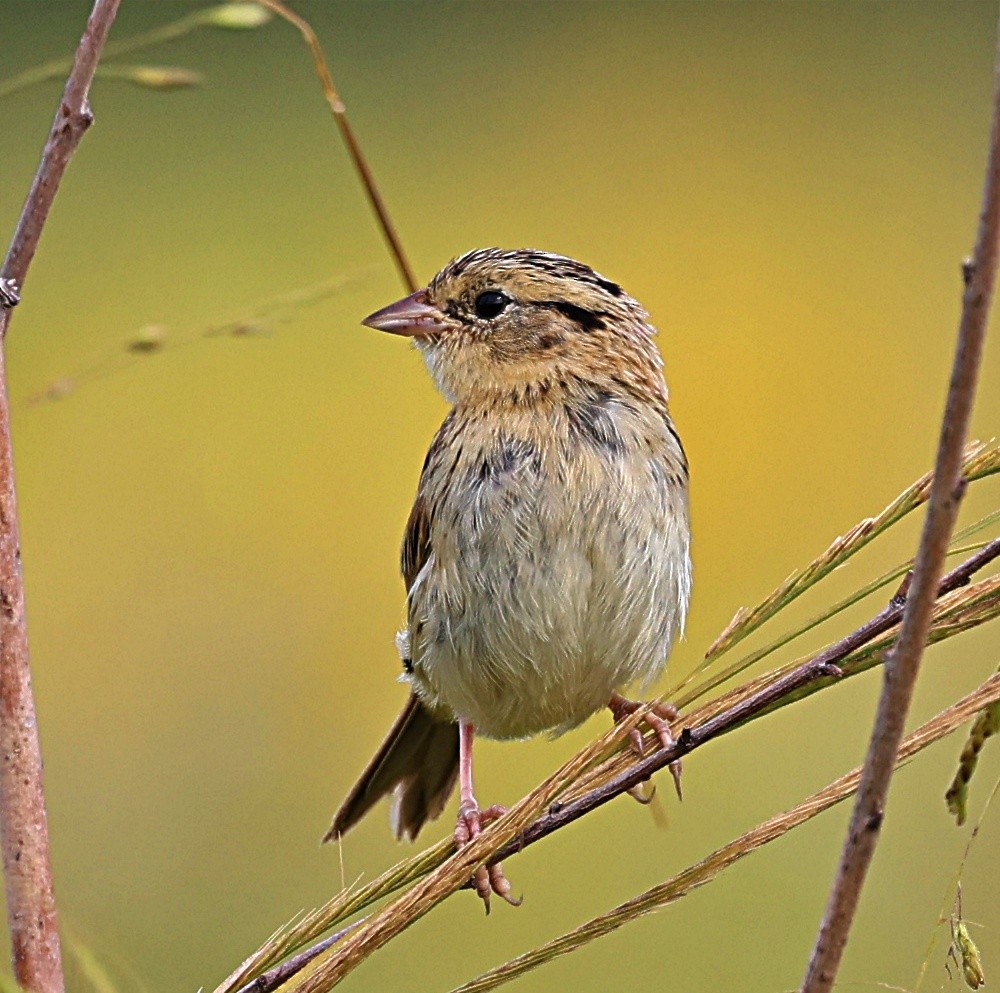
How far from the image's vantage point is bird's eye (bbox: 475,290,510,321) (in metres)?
2.90

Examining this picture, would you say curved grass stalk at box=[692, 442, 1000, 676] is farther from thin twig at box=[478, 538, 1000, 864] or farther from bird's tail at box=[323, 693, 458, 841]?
bird's tail at box=[323, 693, 458, 841]

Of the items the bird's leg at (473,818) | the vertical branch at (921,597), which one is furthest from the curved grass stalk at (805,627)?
the bird's leg at (473,818)

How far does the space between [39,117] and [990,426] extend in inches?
154

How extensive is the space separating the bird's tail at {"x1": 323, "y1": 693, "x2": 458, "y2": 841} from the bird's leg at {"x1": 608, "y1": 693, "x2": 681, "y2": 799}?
1.10 ft

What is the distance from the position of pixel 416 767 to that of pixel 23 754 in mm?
1723

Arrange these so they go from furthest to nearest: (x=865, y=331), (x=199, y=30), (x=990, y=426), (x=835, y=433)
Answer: (x=865, y=331)
(x=835, y=433)
(x=990, y=426)
(x=199, y=30)

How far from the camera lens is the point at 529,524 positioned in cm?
259

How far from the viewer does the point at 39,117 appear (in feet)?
21.4

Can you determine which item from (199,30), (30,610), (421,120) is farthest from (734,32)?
(199,30)

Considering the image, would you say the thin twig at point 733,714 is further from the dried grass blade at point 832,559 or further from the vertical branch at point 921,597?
the vertical branch at point 921,597

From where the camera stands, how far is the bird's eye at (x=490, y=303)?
2898 millimetres

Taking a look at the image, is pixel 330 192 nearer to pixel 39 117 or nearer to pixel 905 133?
pixel 39 117

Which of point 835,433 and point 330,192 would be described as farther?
point 330,192

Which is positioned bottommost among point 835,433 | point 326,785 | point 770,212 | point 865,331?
point 326,785
